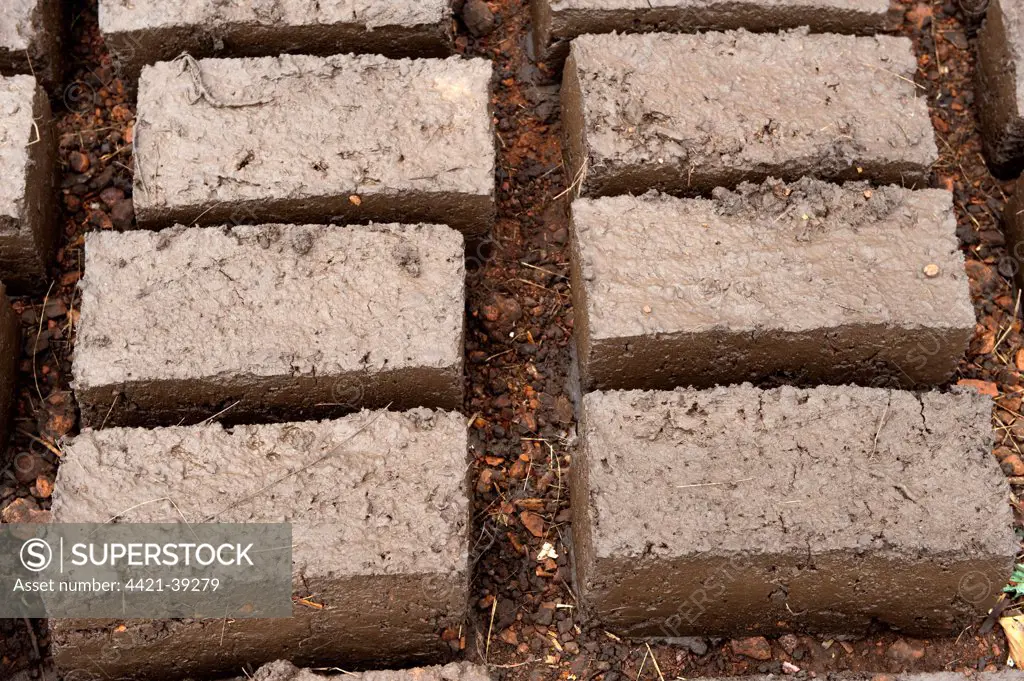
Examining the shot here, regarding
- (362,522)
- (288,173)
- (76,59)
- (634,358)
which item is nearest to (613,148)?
(634,358)

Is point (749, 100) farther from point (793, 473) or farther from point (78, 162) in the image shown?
point (78, 162)

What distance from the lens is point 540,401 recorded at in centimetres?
421

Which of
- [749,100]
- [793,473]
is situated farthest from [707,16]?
[793,473]

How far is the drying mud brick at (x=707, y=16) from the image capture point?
444cm

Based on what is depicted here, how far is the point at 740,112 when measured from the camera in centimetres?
418

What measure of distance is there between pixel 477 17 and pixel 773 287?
6.14 ft

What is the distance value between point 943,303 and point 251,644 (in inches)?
96.2

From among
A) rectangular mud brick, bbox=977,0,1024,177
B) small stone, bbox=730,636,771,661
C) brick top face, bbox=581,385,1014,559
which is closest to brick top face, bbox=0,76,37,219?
brick top face, bbox=581,385,1014,559

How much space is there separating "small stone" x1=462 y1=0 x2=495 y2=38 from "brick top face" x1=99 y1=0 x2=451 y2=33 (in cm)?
58

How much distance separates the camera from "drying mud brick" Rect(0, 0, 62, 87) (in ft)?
14.7

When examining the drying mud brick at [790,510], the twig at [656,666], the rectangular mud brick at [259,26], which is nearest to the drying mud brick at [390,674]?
the drying mud brick at [790,510]

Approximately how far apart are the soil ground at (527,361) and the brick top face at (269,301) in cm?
49

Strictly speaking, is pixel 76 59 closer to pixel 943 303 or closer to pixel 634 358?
pixel 634 358

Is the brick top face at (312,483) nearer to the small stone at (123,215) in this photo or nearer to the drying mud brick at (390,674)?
the drying mud brick at (390,674)
